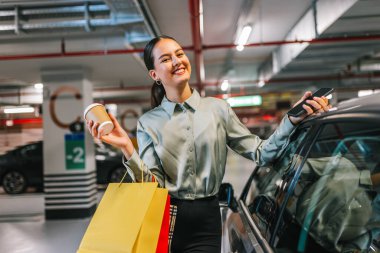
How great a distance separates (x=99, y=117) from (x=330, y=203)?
3.55 ft

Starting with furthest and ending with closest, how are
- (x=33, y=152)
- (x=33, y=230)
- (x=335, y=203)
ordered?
(x=33, y=152) → (x=33, y=230) → (x=335, y=203)

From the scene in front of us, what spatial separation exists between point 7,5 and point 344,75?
329 inches

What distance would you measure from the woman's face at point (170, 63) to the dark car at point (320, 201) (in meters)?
0.51

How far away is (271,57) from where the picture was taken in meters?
8.86

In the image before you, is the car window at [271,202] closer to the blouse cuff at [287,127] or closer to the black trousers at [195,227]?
the blouse cuff at [287,127]

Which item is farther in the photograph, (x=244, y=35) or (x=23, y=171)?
(x=23, y=171)

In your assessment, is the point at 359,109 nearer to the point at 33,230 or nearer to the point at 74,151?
the point at 33,230

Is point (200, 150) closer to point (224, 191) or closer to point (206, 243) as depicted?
point (206, 243)

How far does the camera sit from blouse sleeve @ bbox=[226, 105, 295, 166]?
1.34 m

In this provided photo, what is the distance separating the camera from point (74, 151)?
5984 mm

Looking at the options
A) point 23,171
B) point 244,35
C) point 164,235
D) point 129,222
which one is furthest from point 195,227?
point 23,171

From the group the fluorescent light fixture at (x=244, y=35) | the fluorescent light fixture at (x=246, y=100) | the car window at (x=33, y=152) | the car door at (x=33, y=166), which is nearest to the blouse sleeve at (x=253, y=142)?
the fluorescent light fixture at (x=244, y=35)

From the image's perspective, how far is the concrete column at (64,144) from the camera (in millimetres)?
5980

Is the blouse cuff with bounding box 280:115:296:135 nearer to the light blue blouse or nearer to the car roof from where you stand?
the light blue blouse
